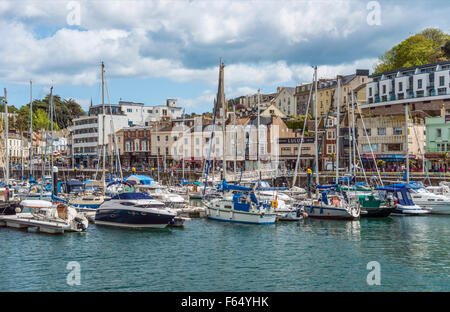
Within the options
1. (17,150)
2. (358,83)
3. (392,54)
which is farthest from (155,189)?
(17,150)

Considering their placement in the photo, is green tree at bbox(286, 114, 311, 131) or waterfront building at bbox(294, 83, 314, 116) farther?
waterfront building at bbox(294, 83, 314, 116)

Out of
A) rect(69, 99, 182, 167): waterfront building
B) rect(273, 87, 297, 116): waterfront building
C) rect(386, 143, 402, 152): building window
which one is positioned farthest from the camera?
rect(273, 87, 297, 116): waterfront building

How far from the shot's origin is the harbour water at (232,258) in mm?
25344

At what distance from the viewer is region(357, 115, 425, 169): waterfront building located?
81562 mm

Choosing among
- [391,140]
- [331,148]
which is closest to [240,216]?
[391,140]

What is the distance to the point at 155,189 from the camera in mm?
58594

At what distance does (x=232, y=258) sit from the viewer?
31078 mm

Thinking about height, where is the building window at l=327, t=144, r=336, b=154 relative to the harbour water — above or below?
above

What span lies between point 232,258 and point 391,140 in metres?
59.9

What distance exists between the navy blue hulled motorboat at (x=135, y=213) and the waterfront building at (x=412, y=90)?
214 feet

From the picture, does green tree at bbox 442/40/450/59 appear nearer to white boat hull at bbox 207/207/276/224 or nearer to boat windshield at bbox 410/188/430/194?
boat windshield at bbox 410/188/430/194

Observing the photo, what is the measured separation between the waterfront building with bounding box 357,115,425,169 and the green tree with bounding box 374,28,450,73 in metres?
24.8

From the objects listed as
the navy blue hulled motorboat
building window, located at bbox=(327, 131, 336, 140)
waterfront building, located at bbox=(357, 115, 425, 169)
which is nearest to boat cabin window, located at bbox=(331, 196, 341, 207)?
the navy blue hulled motorboat
